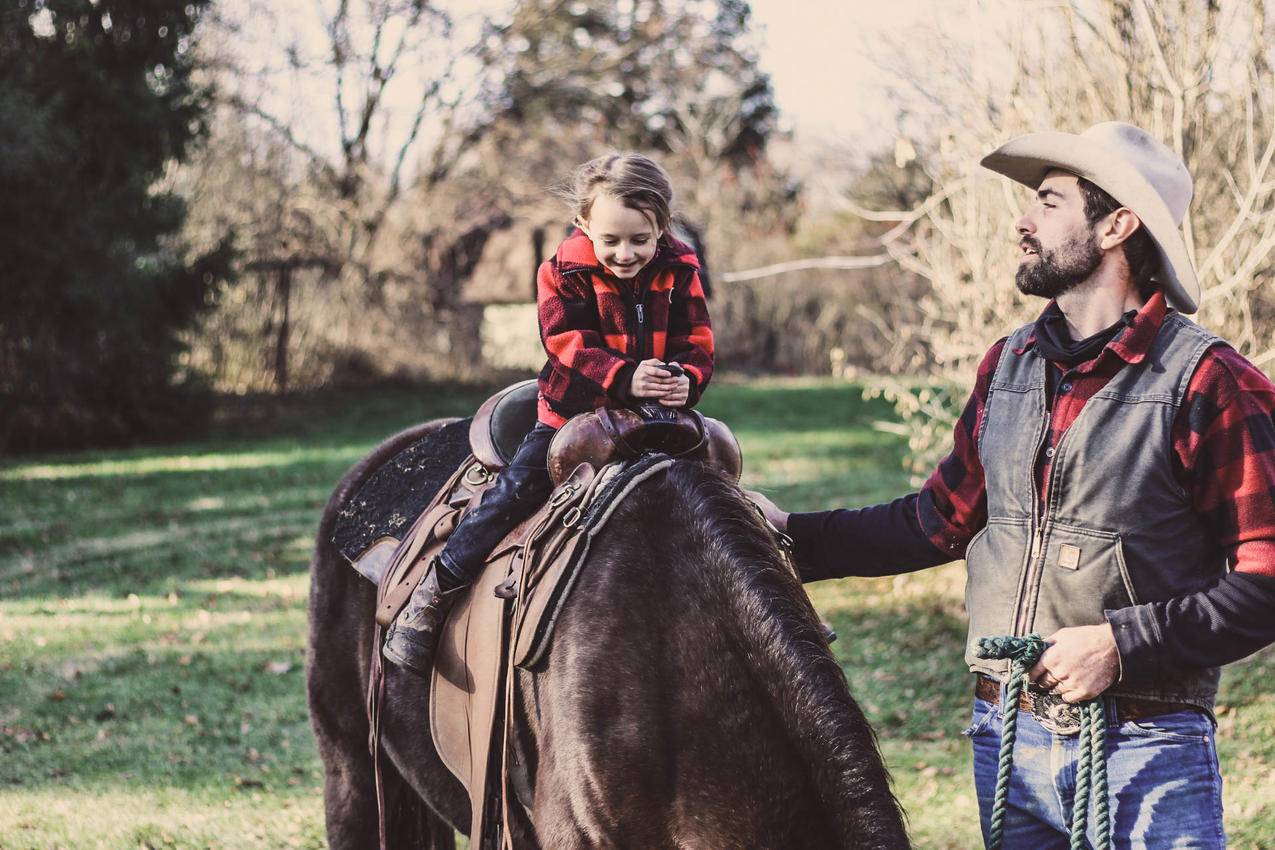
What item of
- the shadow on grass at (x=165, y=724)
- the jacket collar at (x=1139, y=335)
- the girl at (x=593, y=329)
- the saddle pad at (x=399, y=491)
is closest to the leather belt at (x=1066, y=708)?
the jacket collar at (x=1139, y=335)

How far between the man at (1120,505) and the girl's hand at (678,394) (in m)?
0.67

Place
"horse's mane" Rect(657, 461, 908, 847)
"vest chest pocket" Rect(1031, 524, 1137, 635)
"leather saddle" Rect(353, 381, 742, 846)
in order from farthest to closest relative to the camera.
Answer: "leather saddle" Rect(353, 381, 742, 846) → "vest chest pocket" Rect(1031, 524, 1137, 635) → "horse's mane" Rect(657, 461, 908, 847)

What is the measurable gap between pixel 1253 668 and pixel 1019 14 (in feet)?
13.0

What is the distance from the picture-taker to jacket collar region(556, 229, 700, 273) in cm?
280

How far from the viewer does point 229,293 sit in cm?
1931

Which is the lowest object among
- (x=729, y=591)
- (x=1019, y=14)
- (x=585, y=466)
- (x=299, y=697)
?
(x=299, y=697)

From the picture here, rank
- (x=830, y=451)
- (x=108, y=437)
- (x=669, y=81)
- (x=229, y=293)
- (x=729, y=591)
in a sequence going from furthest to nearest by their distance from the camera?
(x=669, y=81), (x=229, y=293), (x=108, y=437), (x=830, y=451), (x=729, y=591)

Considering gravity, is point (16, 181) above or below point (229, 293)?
above

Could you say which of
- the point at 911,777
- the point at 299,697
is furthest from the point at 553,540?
the point at 299,697

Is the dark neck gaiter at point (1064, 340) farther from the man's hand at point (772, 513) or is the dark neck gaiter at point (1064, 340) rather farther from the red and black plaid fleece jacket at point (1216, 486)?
the man's hand at point (772, 513)

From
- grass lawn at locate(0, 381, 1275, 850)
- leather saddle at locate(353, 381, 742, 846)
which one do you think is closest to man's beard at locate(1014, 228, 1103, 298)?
leather saddle at locate(353, 381, 742, 846)

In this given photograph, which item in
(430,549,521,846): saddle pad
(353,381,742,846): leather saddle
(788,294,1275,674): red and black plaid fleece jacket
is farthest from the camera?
(430,549,521,846): saddle pad

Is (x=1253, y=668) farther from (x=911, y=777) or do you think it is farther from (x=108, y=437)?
(x=108, y=437)

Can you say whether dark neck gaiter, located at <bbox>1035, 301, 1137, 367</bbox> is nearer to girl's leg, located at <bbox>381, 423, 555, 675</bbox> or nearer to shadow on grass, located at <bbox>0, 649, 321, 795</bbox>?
girl's leg, located at <bbox>381, 423, 555, 675</bbox>
